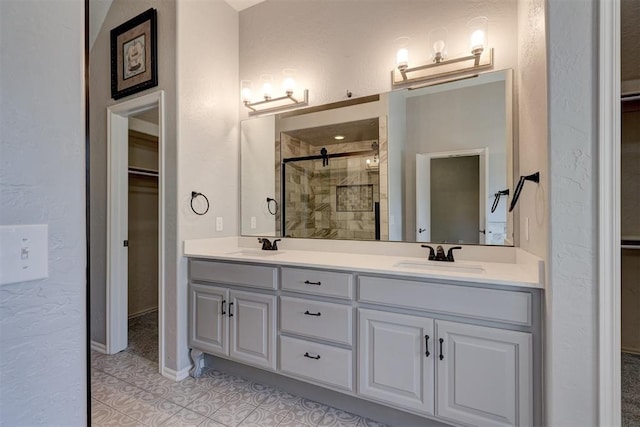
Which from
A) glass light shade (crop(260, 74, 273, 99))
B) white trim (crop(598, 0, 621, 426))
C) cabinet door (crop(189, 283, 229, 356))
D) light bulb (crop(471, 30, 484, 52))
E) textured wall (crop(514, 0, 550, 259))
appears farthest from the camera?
glass light shade (crop(260, 74, 273, 99))

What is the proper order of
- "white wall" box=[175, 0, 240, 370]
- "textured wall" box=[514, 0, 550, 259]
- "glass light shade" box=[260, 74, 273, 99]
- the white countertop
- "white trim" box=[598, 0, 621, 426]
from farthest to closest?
"glass light shade" box=[260, 74, 273, 99] < "white wall" box=[175, 0, 240, 370] < the white countertop < "textured wall" box=[514, 0, 550, 259] < "white trim" box=[598, 0, 621, 426]

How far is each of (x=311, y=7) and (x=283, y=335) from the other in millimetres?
2441

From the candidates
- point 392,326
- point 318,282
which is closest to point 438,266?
point 392,326

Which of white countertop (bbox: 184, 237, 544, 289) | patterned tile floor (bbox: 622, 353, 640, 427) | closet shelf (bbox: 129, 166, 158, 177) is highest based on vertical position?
closet shelf (bbox: 129, 166, 158, 177)

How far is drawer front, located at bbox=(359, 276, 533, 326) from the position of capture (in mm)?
1312

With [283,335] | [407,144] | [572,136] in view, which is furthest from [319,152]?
[572,136]

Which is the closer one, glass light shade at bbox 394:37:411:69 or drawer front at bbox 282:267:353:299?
drawer front at bbox 282:267:353:299

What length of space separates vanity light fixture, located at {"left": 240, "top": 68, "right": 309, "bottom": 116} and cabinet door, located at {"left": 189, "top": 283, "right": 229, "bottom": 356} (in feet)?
5.01

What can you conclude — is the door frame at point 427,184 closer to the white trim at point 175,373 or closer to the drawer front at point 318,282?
the drawer front at point 318,282

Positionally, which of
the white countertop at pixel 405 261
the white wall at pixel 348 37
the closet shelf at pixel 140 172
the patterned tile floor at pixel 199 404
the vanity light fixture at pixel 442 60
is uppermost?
the white wall at pixel 348 37

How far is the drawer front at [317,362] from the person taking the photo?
1672mm

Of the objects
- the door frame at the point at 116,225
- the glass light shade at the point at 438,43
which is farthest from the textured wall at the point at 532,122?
the door frame at the point at 116,225

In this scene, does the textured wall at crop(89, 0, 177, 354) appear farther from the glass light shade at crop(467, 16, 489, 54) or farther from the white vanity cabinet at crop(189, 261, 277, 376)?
the glass light shade at crop(467, 16, 489, 54)
